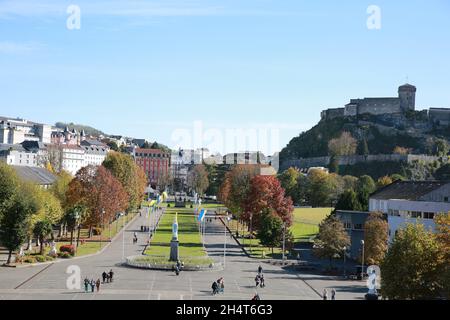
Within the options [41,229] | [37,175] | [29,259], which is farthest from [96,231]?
[29,259]

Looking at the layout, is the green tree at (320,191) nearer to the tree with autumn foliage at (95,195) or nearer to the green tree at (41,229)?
the tree with autumn foliage at (95,195)

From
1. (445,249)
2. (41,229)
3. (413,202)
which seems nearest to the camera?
(445,249)

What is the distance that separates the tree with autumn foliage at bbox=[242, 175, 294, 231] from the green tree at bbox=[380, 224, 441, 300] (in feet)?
158

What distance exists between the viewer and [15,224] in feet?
204

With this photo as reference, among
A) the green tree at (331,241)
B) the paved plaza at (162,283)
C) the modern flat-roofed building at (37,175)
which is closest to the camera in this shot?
the paved plaza at (162,283)

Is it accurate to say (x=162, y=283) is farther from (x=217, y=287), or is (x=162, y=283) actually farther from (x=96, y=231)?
(x=96, y=231)

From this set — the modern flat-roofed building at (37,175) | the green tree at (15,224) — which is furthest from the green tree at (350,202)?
the green tree at (15,224)

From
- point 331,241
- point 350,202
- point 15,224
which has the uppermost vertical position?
point 350,202

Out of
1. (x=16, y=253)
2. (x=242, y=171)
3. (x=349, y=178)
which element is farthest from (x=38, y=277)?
(x=349, y=178)

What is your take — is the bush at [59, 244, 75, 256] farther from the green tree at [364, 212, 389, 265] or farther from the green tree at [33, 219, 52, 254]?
the green tree at [364, 212, 389, 265]

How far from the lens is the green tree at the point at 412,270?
41438mm

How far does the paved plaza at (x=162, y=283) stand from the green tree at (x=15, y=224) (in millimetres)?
2935

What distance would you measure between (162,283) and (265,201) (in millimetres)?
42549
